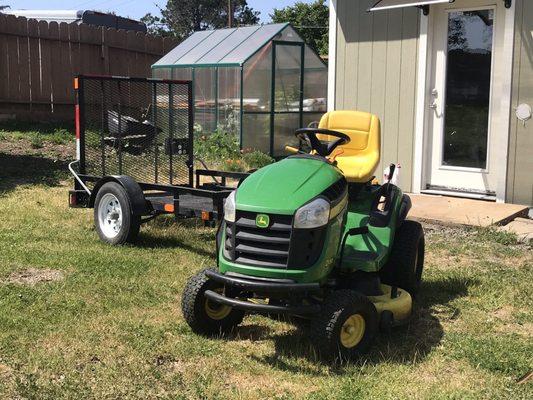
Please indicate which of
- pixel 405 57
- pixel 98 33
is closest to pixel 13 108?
pixel 98 33

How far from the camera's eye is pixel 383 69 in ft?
28.8

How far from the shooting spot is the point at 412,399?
332 centimetres

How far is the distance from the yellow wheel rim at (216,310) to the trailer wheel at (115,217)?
2142 millimetres

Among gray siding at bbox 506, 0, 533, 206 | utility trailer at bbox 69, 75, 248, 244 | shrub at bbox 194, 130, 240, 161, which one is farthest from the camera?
shrub at bbox 194, 130, 240, 161

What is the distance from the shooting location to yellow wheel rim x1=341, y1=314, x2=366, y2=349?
12.3ft

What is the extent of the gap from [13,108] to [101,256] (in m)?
9.94

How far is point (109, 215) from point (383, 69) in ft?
13.9

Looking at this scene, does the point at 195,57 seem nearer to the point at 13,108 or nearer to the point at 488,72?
the point at 13,108

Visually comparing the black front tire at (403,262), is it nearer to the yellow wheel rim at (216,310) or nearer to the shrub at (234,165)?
the yellow wheel rim at (216,310)

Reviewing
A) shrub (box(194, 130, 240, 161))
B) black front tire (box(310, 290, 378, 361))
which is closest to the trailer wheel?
black front tire (box(310, 290, 378, 361))

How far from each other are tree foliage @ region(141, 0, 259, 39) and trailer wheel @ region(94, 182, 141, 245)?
58.2m

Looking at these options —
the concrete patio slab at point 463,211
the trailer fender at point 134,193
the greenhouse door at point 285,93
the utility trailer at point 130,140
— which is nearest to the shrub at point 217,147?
the greenhouse door at point 285,93

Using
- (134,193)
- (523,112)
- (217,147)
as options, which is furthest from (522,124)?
(217,147)

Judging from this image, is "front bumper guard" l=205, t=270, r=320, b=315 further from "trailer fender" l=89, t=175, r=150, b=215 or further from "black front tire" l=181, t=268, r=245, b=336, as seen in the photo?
"trailer fender" l=89, t=175, r=150, b=215
